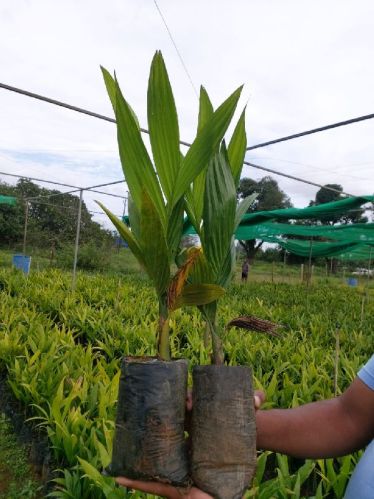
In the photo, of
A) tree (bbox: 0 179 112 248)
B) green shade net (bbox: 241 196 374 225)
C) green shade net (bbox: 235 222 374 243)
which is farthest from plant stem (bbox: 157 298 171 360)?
tree (bbox: 0 179 112 248)

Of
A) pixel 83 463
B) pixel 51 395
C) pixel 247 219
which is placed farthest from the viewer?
pixel 247 219

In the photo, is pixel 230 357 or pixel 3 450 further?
pixel 230 357

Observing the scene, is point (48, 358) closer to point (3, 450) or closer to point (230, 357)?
point (3, 450)

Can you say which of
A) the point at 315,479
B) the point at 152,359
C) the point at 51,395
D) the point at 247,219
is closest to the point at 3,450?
the point at 51,395

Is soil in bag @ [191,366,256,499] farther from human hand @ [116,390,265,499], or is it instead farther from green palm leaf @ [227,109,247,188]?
green palm leaf @ [227,109,247,188]

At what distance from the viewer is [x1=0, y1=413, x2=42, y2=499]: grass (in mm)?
2070

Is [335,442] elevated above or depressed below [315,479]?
above

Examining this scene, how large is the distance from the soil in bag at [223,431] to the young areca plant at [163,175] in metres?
0.11

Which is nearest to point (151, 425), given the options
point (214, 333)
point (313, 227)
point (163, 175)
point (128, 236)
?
point (214, 333)

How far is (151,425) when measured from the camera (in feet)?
2.36

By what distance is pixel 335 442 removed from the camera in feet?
3.00

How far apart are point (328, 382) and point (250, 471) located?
76.6 inches

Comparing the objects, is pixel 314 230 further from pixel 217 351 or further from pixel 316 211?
pixel 217 351

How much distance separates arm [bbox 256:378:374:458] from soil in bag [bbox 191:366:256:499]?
0.17m
